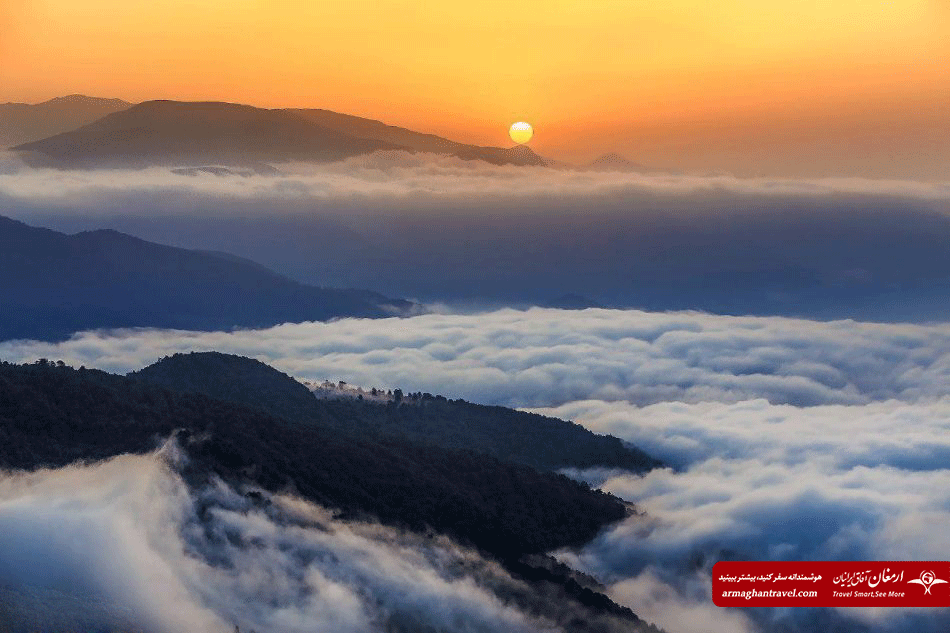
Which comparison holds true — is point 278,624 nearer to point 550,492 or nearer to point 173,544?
point 173,544

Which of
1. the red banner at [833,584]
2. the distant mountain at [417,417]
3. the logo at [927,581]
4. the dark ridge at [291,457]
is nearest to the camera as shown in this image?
the dark ridge at [291,457]

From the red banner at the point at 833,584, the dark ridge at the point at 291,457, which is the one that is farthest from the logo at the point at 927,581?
the dark ridge at the point at 291,457

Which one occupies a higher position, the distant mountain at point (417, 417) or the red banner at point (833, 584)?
the distant mountain at point (417, 417)

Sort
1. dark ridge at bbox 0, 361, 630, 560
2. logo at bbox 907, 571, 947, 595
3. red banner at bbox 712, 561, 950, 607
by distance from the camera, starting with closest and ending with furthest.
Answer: dark ridge at bbox 0, 361, 630, 560 → logo at bbox 907, 571, 947, 595 → red banner at bbox 712, 561, 950, 607

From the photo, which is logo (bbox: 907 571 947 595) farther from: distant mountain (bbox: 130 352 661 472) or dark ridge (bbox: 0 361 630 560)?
distant mountain (bbox: 130 352 661 472)

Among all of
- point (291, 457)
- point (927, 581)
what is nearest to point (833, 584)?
point (927, 581)

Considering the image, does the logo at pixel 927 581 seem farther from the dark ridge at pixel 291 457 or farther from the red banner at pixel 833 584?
the dark ridge at pixel 291 457

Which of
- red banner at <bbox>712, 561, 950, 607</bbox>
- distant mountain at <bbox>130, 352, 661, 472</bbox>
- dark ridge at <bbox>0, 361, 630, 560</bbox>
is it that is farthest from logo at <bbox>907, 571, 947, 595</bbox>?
distant mountain at <bbox>130, 352, 661, 472</bbox>

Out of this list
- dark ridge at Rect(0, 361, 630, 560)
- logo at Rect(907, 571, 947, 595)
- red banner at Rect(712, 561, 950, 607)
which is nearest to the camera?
dark ridge at Rect(0, 361, 630, 560)
